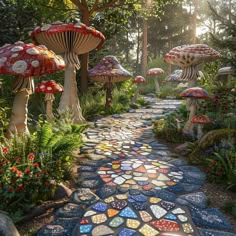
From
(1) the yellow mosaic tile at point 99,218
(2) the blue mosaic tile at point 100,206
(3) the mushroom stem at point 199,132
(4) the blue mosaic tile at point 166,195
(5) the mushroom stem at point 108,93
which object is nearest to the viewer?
(1) the yellow mosaic tile at point 99,218

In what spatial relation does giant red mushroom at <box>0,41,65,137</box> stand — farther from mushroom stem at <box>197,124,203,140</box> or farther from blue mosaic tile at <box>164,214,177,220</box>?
mushroom stem at <box>197,124,203,140</box>

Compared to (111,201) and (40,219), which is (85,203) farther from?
(40,219)

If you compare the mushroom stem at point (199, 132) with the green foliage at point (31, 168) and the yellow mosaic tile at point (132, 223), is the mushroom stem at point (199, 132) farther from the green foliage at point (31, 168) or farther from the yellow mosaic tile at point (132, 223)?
the yellow mosaic tile at point (132, 223)

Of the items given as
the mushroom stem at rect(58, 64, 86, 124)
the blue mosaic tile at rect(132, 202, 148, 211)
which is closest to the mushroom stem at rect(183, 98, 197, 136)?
the mushroom stem at rect(58, 64, 86, 124)

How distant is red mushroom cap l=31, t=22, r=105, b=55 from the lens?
7.34m

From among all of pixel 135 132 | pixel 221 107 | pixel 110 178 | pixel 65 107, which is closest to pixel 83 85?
pixel 65 107

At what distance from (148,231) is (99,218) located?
714mm

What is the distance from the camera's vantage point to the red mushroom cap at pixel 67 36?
7340 mm

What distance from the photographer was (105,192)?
4.43m

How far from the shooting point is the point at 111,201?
4.15 meters

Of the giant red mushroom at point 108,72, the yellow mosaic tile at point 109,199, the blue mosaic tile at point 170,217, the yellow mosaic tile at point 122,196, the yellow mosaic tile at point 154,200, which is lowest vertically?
the blue mosaic tile at point 170,217

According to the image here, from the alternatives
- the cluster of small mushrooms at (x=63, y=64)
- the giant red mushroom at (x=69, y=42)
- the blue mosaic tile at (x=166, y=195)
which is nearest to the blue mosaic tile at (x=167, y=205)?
the blue mosaic tile at (x=166, y=195)

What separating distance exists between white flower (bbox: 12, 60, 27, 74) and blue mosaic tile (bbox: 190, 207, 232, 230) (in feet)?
11.4

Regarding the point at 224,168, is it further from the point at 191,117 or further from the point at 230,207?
the point at 191,117
